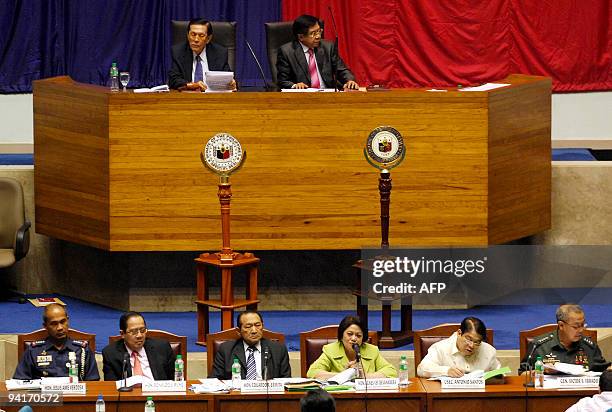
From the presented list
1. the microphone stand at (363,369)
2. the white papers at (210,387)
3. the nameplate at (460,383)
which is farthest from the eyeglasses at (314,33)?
the nameplate at (460,383)

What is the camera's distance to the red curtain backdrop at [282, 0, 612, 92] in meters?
13.7

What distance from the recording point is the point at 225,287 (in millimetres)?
9672

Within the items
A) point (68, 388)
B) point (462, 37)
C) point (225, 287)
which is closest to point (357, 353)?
point (68, 388)

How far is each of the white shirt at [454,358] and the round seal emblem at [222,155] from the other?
6.07 feet

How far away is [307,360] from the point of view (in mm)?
8883

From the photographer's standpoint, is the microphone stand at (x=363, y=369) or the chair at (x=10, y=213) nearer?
the microphone stand at (x=363, y=369)

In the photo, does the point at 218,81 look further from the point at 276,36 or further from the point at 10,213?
the point at 10,213

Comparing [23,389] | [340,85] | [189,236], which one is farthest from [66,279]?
[23,389]

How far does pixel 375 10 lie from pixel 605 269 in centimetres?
387

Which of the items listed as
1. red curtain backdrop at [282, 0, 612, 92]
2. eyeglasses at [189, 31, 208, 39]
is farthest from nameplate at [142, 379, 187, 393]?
red curtain backdrop at [282, 0, 612, 92]

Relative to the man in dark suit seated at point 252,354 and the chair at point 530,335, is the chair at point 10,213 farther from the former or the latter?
the chair at point 530,335

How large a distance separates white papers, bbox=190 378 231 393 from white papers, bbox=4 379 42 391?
831 mm

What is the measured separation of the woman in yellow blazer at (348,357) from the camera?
8.54 m

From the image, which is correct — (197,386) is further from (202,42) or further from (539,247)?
(539,247)
